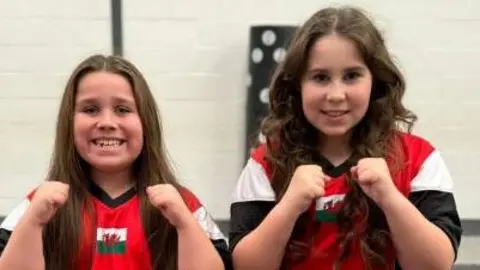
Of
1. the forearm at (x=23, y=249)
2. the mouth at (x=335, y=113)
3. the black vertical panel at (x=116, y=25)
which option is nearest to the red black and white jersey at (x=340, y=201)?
the mouth at (x=335, y=113)

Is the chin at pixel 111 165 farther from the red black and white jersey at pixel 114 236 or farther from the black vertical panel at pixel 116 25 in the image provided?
the black vertical panel at pixel 116 25

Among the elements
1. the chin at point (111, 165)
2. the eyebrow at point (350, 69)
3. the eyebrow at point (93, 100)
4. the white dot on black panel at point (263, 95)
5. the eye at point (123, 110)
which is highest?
the eyebrow at point (350, 69)

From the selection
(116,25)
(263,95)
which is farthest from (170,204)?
(116,25)

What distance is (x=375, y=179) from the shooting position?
116 cm

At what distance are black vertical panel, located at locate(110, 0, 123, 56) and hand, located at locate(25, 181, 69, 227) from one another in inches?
35.3

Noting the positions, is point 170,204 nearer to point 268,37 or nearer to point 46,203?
point 46,203

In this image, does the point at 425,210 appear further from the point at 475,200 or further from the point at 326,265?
the point at 475,200

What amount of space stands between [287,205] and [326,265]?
0.51ft

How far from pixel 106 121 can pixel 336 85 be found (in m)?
0.42

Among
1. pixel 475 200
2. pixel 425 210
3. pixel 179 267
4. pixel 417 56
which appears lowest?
pixel 475 200

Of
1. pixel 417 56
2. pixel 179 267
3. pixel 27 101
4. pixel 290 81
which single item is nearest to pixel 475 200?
pixel 417 56

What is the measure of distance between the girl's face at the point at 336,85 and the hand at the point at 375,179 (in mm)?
109

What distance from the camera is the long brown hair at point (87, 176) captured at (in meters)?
1.27

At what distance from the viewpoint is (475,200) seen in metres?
2.19
